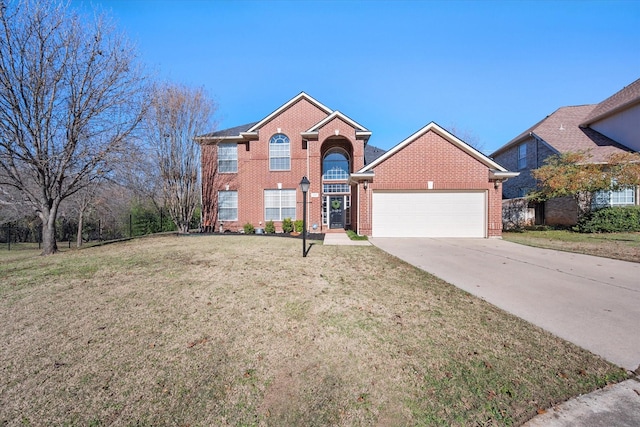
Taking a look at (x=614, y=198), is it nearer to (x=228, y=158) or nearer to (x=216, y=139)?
(x=228, y=158)

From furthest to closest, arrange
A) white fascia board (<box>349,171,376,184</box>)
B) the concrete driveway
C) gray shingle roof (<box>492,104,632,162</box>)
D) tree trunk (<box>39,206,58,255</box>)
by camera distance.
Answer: gray shingle roof (<box>492,104,632,162</box>) < white fascia board (<box>349,171,376,184</box>) < tree trunk (<box>39,206,58,255</box>) < the concrete driveway

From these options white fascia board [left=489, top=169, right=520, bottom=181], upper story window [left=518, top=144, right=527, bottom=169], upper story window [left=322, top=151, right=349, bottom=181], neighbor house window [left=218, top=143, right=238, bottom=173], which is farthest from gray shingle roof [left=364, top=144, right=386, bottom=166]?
upper story window [left=518, top=144, right=527, bottom=169]

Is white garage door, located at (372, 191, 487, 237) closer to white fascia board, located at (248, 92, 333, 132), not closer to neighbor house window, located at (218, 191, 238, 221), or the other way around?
A: white fascia board, located at (248, 92, 333, 132)

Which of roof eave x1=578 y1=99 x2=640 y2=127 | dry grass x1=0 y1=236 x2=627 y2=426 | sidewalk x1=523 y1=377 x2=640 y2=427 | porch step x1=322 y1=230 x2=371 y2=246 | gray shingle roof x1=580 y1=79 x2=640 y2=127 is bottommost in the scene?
sidewalk x1=523 y1=377 x2=640 y2=427

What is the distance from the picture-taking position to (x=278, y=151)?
17.0 meters

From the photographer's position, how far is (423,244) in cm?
1065

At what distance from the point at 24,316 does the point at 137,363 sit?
248cm

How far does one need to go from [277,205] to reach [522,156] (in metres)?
20.2

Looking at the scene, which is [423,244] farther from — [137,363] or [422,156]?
[137,363]

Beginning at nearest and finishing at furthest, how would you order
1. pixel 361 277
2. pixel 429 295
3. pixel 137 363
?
pixel 137 363 → pixel 429 295 → pixel 361 277

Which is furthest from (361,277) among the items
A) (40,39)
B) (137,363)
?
(40,39)

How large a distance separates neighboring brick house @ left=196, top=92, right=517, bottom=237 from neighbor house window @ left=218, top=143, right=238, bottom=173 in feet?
0.22

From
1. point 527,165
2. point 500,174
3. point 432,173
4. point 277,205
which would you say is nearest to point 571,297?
point 432,173

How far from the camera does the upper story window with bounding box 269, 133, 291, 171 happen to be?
17.0 m
